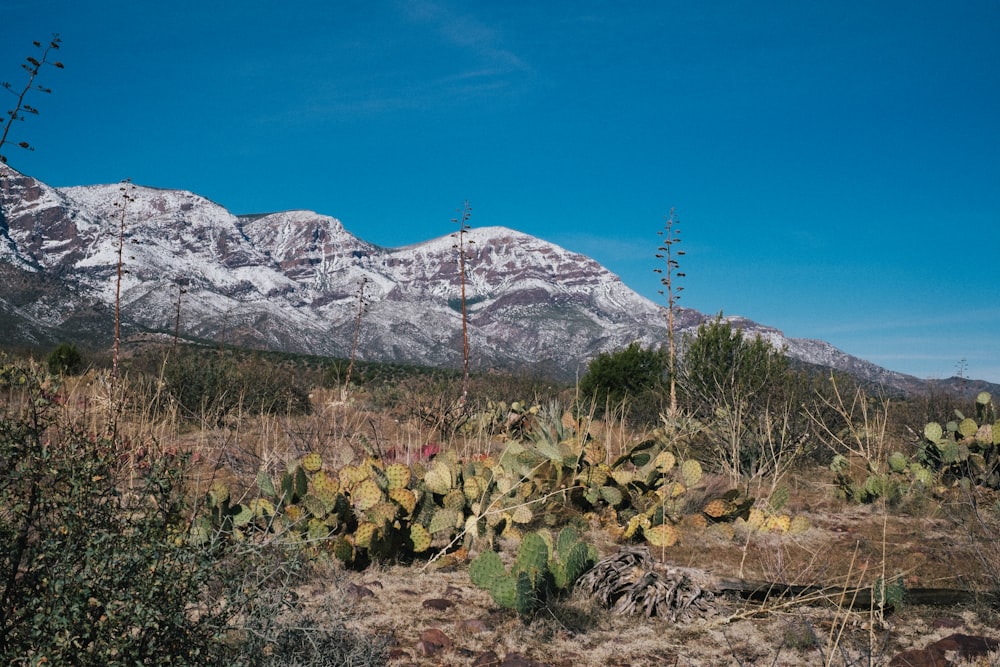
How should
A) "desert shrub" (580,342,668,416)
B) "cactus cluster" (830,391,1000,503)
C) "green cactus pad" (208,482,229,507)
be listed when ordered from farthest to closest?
"desert shrub" (580,342,668,416) → "cactus cluster" (830,391,1000,503) → "green cactus pad" (208,482,229,507)

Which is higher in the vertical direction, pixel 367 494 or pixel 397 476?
pixel 397 476

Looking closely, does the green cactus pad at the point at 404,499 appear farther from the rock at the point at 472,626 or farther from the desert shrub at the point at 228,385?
the desert shrub at the point at 228,385

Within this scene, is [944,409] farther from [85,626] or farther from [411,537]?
[85,626]

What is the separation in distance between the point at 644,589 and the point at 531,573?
0.64 metres

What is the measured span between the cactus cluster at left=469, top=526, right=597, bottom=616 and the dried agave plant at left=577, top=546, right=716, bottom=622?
0.12 m

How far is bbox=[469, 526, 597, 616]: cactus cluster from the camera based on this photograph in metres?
3.75

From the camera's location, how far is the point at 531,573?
3.91m

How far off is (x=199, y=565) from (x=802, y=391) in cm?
984

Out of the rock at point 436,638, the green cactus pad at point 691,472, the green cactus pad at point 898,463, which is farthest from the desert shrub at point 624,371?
the rock at point 436,638

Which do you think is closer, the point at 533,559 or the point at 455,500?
the point at 533,559

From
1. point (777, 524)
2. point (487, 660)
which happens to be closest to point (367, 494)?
point (487, 660)

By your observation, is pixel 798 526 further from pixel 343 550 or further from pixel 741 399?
pixel 343 550

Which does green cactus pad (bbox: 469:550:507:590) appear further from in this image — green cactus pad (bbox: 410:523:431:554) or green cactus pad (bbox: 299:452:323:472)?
green cactus pad (bbox: 299:452:323:472)

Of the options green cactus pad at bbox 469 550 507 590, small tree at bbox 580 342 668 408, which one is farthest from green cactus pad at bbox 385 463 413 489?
small tree at bbox 580 342 668 408
